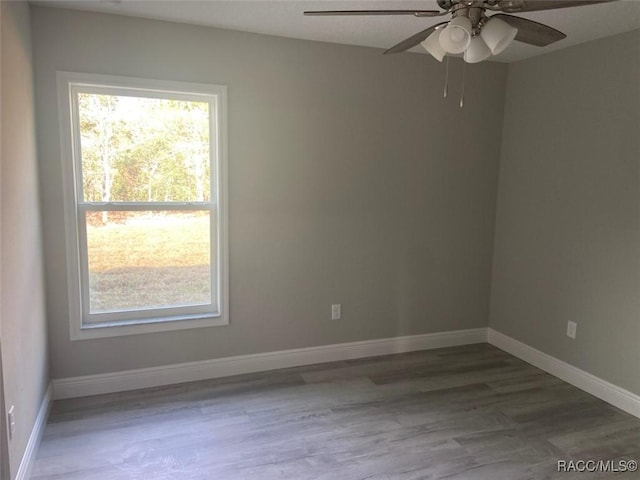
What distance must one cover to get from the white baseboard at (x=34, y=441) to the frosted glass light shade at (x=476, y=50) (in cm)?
270

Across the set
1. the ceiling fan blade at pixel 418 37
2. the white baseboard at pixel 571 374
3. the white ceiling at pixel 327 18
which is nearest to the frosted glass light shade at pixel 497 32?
the ceiling fan blade at pixel 418 37

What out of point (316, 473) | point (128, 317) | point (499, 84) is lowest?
point (316, 473)

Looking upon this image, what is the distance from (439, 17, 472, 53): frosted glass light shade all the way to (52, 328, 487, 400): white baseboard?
2.46m

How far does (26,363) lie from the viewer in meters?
2.18

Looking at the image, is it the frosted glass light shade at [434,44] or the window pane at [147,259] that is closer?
the frosted glass light shade at [434,44]

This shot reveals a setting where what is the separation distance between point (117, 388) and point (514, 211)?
3.38 metres

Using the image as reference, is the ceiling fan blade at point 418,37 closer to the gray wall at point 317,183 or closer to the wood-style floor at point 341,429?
the gray wall at point 317,183

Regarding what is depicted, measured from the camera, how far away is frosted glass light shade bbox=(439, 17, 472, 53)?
5.29ft

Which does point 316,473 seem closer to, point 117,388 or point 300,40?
point 117,388

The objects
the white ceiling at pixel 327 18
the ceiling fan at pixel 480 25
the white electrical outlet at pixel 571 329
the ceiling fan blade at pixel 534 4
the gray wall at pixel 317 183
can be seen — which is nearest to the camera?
the ceiling fan blade at pixel 534 4

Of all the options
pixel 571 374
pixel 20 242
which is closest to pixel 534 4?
pixel 20 242

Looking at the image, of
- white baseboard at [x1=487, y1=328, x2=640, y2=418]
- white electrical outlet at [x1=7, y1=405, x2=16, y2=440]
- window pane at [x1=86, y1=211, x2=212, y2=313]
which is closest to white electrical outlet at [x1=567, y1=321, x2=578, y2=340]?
white baseboard at [x1=487, y1=328, x2=640, y2=418]

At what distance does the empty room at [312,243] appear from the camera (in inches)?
91.4

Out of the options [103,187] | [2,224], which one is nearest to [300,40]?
[103,187]
